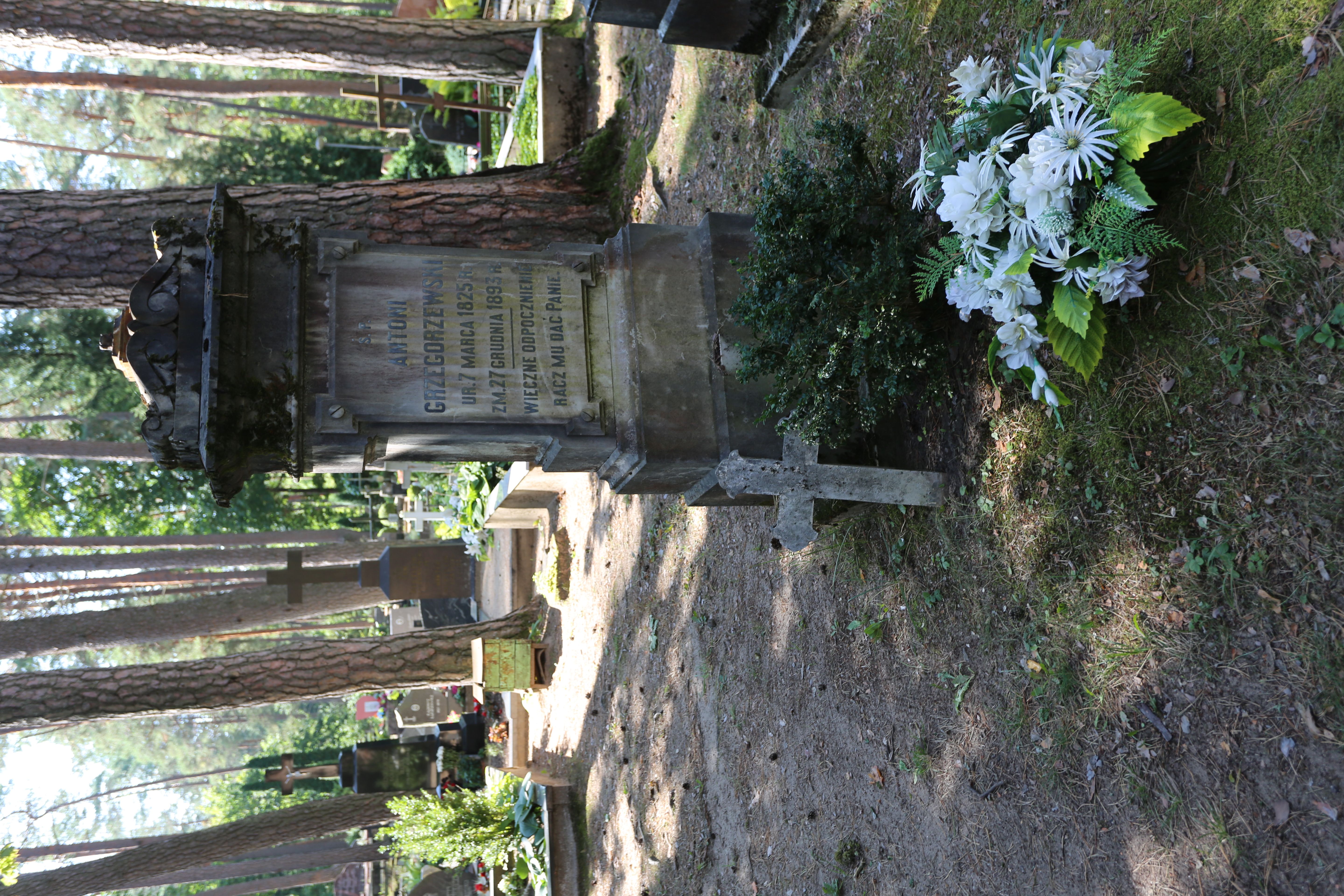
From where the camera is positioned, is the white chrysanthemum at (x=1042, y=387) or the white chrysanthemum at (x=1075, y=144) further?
the white chrysanthemum at (x=1042, y=387)

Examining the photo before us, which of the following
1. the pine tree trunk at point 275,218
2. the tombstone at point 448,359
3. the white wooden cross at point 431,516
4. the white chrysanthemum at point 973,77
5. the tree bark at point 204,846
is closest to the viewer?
the white chrysanthemum at point 973,77

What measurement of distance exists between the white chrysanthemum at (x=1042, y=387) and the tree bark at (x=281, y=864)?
18361 millimetres

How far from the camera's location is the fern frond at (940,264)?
3455mm

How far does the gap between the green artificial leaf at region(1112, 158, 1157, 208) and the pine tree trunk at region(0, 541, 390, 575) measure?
14388 mm

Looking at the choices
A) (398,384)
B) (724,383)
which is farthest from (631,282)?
(398,384)

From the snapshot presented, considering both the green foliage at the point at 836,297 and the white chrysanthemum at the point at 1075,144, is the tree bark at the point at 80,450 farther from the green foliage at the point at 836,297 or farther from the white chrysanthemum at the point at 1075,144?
the white chrysanthemum at the point at 1075,144

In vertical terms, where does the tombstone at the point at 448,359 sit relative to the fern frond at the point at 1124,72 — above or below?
below

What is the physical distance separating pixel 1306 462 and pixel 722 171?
4.68 m

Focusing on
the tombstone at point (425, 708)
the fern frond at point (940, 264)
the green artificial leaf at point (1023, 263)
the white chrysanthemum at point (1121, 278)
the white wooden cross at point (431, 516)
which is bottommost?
the tombstone at point (425, 708)

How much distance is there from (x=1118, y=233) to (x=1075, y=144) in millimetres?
332

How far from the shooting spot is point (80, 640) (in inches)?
434

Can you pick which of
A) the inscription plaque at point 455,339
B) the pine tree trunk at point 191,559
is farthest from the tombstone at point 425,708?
the inscription plaque at point 455,339

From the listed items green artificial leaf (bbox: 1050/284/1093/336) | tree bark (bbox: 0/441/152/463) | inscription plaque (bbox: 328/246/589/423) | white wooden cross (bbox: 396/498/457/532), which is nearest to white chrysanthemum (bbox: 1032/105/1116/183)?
green artificial leaf (bbox: 1050/284/1093/336)

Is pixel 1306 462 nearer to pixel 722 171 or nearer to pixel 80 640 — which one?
pixel 722 171
